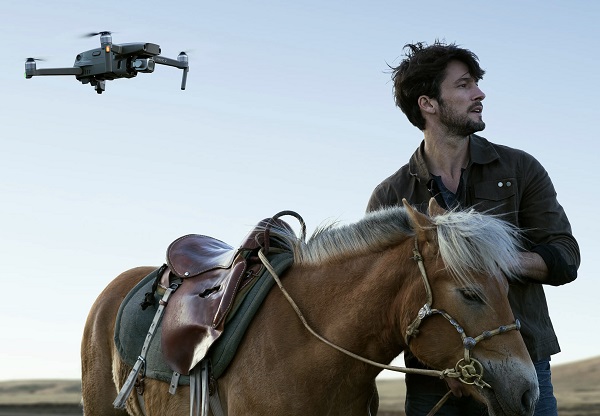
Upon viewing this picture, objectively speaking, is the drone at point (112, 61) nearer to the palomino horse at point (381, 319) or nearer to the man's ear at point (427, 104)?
the man's ear at point (427, 104)

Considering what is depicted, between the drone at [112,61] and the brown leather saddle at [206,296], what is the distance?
25.0 m

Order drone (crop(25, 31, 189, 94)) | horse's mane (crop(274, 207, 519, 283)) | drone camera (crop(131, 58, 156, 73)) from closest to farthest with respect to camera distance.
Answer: horse's mane (crop(274, 207, 519, 283)) → drone (crop(25, 31, 189, 94)) → drone camera (crop(131, 58, 156, 73))

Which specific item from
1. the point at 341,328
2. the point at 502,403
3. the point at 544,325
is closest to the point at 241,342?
the point at 341,328

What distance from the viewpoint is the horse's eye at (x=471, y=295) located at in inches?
169

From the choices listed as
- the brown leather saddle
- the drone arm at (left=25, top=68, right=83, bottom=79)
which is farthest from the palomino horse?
the drone arm at (left=25, top=68, right=83, bottom=79)

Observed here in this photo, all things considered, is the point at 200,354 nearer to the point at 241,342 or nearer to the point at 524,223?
the point at 241,342

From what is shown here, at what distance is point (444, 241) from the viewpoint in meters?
4.38

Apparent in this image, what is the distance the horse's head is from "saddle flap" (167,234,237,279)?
1442mm

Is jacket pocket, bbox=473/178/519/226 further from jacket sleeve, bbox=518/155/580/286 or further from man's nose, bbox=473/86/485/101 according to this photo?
man's nose, bbox=473/86/485/101

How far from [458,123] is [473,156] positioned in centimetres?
24

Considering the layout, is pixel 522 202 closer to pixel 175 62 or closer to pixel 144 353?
pixel 144 353

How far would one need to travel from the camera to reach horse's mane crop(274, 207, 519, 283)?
4344 mm

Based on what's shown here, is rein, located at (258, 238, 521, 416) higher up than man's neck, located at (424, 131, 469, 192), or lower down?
lower down

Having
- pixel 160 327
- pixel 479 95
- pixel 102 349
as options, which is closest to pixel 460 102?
pixel 479 95
